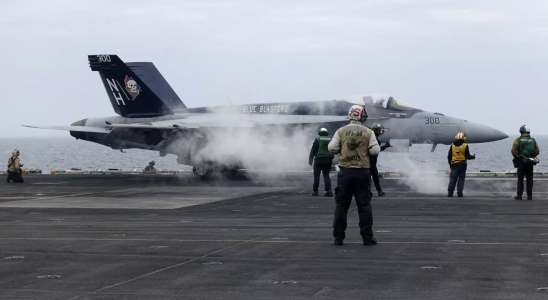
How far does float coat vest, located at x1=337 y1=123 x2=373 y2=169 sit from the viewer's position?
10.1 metres

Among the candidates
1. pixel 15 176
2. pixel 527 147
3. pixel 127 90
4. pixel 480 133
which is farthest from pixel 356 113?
pixel 127 90

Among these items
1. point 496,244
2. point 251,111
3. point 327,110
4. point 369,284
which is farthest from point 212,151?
point 369,284

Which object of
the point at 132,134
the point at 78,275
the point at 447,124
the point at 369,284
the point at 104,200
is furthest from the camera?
the point at 132,134

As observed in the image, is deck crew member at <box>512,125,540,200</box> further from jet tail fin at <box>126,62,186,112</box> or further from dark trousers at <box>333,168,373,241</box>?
jet tail fin at <box>126,62,186,112</box>

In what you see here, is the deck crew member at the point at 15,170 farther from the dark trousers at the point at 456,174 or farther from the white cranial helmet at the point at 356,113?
the white cranial helmet at the point at 356,113

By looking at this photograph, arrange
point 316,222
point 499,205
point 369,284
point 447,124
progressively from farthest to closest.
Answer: point 447,124, point 499,205, point 316,222, point 369,284

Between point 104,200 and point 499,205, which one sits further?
point 104,200

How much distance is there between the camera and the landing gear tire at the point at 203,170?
29641 mm

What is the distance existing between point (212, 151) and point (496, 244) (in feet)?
67.4

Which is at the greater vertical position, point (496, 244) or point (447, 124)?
point (447, 124)

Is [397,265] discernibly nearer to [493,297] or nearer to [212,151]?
[493,297]

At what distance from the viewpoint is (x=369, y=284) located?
7039 millimetres

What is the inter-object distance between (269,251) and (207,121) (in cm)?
2141

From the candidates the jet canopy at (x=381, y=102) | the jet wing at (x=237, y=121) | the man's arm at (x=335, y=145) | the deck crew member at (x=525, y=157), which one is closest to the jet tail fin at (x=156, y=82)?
the jet wing at (x=237, y=121)
